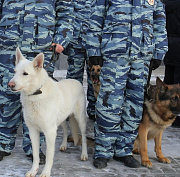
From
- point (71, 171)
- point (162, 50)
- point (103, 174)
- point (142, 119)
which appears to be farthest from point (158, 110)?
point (71, 171)

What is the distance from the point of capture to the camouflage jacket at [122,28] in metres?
3.28

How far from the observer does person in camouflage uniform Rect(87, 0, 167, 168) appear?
10.8 feet

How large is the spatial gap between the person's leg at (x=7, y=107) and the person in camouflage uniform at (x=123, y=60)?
935 millimetres

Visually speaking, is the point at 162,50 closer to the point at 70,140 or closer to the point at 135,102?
the point at 135,102

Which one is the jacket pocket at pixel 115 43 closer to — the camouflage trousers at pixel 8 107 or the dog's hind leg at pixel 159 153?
the camouflage trousers at pixel 8 107

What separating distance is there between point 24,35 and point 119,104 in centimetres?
130

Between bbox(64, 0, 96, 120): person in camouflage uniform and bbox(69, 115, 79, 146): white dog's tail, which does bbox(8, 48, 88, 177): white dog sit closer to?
bbox(69, 115, 79, 146): white dog's tail

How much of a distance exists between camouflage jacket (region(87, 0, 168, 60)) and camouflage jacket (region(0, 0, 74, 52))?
0.43m

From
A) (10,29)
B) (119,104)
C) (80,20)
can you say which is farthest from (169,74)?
(10,29)

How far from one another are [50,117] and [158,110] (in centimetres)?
134

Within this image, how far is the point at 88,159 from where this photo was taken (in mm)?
3686

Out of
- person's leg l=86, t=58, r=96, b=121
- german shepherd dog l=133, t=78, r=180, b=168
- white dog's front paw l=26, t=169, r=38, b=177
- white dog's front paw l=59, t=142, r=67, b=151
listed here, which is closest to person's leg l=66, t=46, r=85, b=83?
person's leg l=86, t=58, r=96, b=121

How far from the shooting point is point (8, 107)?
344 centimetres

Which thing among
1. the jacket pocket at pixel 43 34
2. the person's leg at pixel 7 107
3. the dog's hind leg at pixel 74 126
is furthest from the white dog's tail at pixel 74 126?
→ the jacket pocket at pixel 43 34
